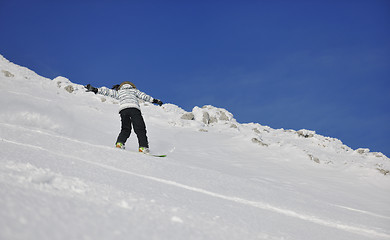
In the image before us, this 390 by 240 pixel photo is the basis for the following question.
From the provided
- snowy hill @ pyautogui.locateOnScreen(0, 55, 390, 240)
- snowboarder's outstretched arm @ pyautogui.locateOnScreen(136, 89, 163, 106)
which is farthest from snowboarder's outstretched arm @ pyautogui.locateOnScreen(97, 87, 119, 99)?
snowy hill @ pyautogui.locateOnScreen(0, 55, 390, 240)

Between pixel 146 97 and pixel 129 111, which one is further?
pixel 146 97

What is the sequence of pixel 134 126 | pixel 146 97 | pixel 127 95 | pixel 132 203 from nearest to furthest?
1. pixel 132 203
2. pixel 134 126
3. pixel 127 95
4. pixel 146 97

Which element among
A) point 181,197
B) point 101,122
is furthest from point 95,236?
point 101,122

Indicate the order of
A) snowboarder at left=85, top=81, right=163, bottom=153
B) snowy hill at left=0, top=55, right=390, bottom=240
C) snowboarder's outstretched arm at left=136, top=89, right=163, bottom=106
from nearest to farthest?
snowy hill at left=0, top=55, right=390, bottom=240, snowboarder at left=85, top=81, right=163, bottom=153, snowboarder's outstretched arm at left=136, top=89, right=163, bottom=106

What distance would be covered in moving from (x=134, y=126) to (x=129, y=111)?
334 millimetres

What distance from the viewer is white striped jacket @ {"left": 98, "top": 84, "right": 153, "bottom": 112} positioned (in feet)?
19.4

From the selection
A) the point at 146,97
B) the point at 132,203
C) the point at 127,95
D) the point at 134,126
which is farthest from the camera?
the point at 146,97

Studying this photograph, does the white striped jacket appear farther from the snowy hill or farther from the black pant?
the snowy hill

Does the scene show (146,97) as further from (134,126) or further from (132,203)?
(132,203)

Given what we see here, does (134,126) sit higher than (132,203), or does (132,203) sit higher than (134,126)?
(134,126)

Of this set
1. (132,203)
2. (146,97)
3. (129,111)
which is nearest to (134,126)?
(129,111)

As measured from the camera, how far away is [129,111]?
586cm

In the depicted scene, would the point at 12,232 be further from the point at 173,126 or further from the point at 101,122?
the point at 173,126

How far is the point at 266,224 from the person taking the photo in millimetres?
2125
